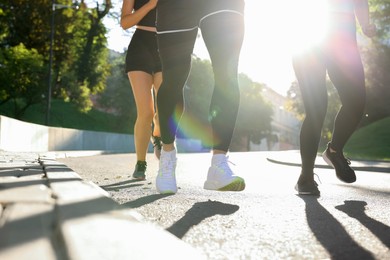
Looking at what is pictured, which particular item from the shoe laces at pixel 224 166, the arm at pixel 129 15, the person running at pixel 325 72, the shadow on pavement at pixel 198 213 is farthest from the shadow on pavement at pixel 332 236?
the arm at pixel 129 15

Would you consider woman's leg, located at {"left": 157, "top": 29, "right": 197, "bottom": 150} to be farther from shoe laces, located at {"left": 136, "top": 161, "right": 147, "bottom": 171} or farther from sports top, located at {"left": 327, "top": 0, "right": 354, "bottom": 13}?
shoe laces, located at {"left": 136, "top": 161, "right": 147, "bottom": 171}

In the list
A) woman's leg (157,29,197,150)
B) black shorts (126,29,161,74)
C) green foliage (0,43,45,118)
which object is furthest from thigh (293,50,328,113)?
green foliage (0,43,45,118)

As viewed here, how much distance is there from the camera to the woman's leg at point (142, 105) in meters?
5.65

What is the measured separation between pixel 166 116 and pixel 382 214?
172 centimetres

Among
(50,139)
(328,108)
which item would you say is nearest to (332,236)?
(50,139)

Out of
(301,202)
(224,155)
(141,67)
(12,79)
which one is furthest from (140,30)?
(12,79)

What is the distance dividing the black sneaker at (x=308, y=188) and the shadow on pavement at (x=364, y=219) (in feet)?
1.38

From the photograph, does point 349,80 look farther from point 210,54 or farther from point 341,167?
point 210,54

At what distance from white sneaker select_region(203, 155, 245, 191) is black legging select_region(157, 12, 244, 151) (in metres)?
0.14

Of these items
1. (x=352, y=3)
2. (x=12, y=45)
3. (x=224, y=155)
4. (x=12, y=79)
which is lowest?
(x=224, y=155)

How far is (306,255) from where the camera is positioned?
1878mm

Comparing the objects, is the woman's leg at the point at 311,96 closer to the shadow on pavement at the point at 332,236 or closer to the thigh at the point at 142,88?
the shadow on pavement at the point at 332,236

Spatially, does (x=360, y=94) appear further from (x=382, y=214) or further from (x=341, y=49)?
(x=382, y=214)

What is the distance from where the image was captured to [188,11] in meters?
3.95
